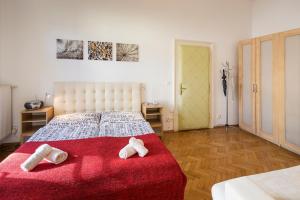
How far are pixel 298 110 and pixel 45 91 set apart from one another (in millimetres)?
4683

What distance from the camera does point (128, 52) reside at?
4012 millimetres

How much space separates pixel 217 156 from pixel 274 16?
3.49 m

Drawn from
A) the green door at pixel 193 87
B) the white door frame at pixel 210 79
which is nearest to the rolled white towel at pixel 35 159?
the white door frame at pixel 210 79

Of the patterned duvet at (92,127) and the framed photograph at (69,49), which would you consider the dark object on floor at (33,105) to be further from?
the framed photograph at (69,49)

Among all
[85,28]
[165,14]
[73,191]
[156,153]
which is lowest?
[73,191]

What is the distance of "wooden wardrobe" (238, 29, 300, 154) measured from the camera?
324 centimetres

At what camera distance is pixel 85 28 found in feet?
12.4

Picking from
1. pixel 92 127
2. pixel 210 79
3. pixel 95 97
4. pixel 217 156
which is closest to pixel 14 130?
pixel 95 97

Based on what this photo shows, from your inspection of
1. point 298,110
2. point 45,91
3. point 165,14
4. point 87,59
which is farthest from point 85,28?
point 298,110

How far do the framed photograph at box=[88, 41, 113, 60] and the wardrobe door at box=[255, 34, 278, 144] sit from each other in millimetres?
3196

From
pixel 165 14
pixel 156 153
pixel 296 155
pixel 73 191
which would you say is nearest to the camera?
pixel 73 191

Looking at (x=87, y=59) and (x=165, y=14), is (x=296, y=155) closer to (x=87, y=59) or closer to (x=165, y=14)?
(x=165, y=14)

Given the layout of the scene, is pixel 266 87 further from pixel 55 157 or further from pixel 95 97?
pixel 55 157

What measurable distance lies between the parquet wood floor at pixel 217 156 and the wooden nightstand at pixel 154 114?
Answer: 0.28 m
